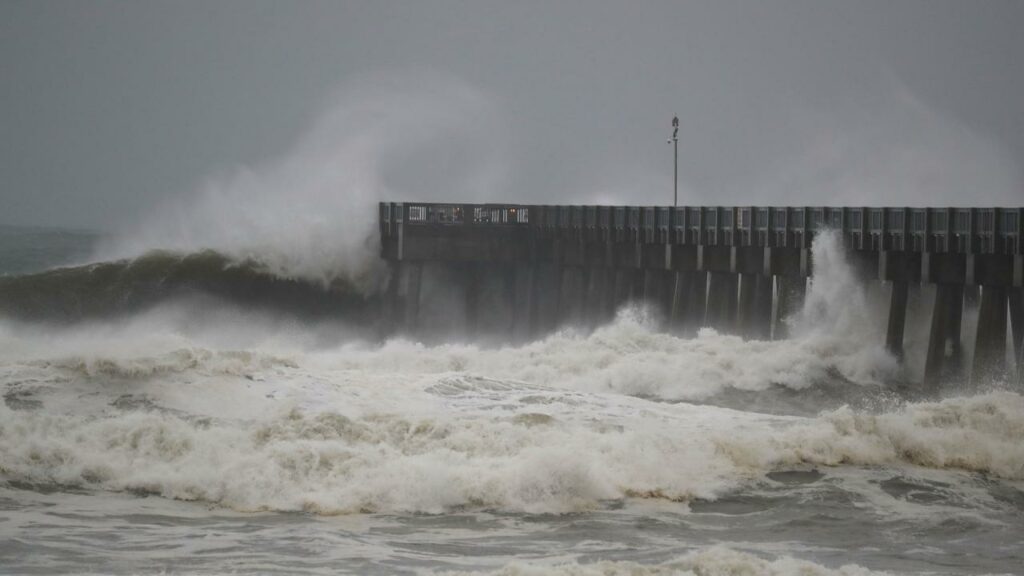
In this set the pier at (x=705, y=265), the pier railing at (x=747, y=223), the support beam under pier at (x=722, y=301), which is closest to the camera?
the pier at (x=705, y=265)

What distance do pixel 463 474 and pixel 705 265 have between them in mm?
24085

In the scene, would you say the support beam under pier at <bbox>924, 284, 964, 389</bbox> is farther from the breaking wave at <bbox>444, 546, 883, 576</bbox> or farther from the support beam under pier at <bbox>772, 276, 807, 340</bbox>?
the breaking wave at <bbox>444, 546, 883, 576</bbox>

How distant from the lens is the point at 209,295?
167 feet

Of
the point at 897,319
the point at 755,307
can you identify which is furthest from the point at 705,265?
the point at 897,319

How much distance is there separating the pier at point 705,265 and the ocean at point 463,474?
2512 mm

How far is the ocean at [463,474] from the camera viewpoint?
2041cm

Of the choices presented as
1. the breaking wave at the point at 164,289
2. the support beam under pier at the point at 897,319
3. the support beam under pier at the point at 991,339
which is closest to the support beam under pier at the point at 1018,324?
the support beam under pier at the point at 991,339

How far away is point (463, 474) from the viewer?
23891 millimetres

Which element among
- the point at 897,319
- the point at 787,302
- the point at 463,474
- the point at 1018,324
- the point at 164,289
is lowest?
the point at 463,474

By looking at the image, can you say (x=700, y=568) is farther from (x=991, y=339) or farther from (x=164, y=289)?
(x=164, y=289)

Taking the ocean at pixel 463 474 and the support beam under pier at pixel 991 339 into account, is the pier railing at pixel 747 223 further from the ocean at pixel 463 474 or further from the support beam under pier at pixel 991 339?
the ocean at pixel 463 474

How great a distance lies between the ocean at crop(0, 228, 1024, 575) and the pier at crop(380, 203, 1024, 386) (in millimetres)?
2512

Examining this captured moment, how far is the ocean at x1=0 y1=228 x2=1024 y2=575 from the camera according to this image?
2041 cm

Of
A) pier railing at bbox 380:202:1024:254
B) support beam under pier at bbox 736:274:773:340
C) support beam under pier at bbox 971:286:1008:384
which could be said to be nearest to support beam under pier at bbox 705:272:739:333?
support beam under pier at bbox 736:274:773:340
